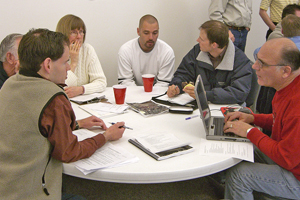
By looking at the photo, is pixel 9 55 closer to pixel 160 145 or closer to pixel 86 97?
pixel 86 97

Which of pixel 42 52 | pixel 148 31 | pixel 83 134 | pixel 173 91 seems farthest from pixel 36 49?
pixel 148 31

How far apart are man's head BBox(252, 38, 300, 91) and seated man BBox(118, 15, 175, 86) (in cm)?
135

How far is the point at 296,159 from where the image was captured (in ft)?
4.01

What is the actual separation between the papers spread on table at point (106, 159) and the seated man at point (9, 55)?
3.30 ft

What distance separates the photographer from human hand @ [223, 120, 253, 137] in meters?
1.41

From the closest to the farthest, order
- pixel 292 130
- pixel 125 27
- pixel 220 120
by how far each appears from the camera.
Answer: pixel 292 130, pixel 220 120, pixel 125 27

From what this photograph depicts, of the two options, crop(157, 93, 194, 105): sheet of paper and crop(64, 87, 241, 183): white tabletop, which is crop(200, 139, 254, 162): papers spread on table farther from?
crop(157, 93, 194, 105): sheet of paper

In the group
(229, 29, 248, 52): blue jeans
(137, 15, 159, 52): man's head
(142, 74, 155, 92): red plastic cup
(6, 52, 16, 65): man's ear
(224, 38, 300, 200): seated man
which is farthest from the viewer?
(229, 29, 248, 52): blue jeans

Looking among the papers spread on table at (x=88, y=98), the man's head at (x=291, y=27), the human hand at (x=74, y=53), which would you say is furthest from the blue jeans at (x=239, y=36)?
the papers spread on table at (x=88, y=98)

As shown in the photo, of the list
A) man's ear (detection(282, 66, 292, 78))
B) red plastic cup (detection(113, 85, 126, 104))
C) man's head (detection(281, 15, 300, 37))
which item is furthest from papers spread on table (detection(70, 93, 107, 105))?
man's head (detection(281, 15, 300, 37))

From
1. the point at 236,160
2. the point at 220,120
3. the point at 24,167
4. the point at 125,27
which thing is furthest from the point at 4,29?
the point at 236,160

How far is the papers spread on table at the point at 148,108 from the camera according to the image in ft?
5.73

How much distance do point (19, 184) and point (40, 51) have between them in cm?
56

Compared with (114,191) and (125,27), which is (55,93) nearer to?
(114,191)
